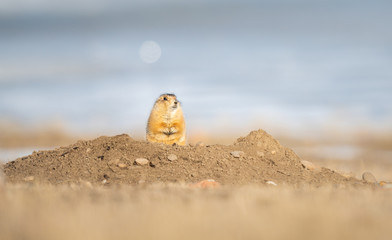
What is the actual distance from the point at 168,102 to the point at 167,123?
703mm

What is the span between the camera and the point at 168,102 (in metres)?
15.5

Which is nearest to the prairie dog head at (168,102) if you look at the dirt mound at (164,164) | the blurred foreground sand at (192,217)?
the dirt mound at (164,164)

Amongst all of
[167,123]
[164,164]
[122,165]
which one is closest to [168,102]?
[167,123]

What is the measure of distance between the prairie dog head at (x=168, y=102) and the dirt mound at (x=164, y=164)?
5.40 feet

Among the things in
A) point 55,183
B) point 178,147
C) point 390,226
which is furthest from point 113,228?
point 178,147

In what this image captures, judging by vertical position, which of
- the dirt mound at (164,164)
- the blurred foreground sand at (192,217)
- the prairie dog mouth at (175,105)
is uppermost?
the prairie dog mouth at (175,105)

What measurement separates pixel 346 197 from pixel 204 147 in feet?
19.6

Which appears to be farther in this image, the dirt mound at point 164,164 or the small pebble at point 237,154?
the small pebble at point 237,154

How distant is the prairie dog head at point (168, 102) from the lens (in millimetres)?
15461

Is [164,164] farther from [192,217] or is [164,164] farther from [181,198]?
[192,217]

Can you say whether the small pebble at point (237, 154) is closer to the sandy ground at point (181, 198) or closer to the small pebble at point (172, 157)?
the sandy ground at point (181, 198)

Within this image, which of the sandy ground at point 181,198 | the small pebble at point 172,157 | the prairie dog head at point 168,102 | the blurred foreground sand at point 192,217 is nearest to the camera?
the blurred foreground sand at point 192,217

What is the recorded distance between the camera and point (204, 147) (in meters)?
→ 14.4

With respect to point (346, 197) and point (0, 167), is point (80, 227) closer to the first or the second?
point (346, 197)
